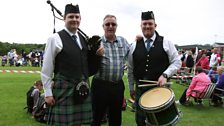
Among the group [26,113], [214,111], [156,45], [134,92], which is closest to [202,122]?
[214,111]

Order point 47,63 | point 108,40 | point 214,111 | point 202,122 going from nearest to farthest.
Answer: point 47,63 → point 108,40 → point 202,122 → point 214,111

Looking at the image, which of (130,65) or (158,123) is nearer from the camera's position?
(158,123)

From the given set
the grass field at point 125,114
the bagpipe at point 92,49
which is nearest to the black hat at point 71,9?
the bagpipe at point 92,49

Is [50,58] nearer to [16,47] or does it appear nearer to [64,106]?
[64,106]

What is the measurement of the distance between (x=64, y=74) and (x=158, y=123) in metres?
1.06

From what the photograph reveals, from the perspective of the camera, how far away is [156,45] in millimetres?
3277

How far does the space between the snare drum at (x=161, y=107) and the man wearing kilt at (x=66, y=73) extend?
625 millimetres

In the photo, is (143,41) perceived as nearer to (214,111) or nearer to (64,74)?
(64,74)

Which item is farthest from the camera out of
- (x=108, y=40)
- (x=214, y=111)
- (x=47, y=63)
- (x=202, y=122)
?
(x=214, y=111)

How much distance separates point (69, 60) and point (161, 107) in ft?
3.26

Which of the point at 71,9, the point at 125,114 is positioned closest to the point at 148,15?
the point at 71,9

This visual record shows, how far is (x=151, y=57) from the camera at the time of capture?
324 centimetres

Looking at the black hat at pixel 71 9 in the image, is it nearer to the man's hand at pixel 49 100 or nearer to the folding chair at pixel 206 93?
the man's hand at pixel 49 100

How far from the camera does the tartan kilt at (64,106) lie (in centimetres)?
284
